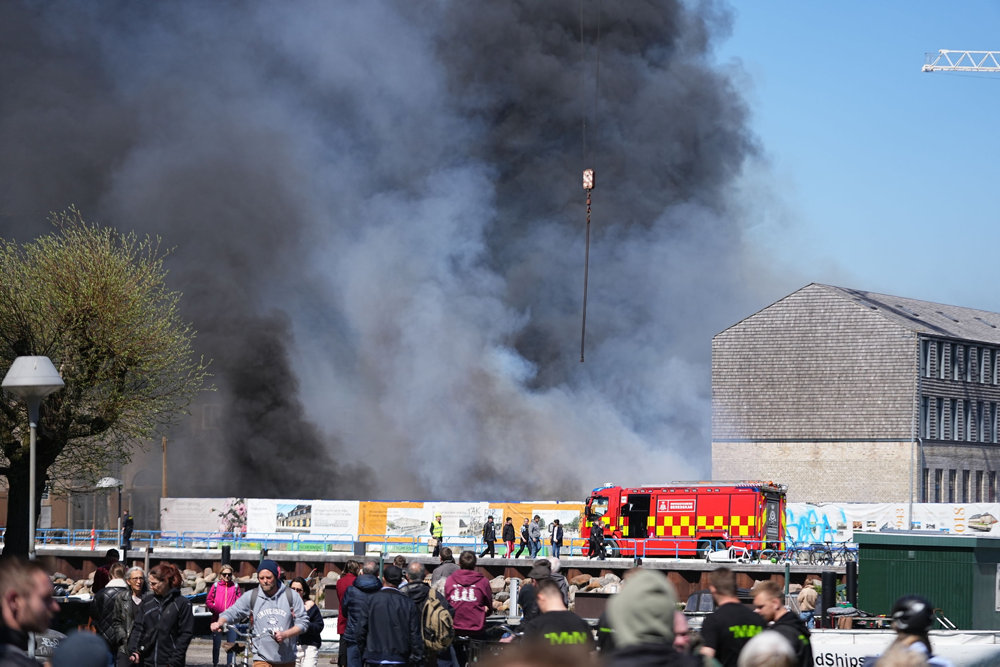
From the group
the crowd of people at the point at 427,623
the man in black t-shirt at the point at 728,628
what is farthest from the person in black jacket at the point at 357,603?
the man in black t-shirt at the point at 728,628

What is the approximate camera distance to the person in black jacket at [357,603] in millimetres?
11930

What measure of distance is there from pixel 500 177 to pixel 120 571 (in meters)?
64.8

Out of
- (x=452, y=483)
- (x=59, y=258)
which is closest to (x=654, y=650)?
(x=59, y=258)

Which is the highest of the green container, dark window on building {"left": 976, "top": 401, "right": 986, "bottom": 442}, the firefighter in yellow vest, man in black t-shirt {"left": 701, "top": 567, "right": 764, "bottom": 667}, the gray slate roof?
the gray slate roof

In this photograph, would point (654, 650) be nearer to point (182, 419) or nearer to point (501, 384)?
point (182, 419)

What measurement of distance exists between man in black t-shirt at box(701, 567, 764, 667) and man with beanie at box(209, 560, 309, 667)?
481cm

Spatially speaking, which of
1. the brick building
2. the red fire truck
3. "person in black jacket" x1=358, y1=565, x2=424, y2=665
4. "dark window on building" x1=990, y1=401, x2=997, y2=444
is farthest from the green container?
"dark window on building" x1=990, y1=401, x2=997, y2=444

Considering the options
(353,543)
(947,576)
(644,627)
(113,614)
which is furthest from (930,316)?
(644,627)

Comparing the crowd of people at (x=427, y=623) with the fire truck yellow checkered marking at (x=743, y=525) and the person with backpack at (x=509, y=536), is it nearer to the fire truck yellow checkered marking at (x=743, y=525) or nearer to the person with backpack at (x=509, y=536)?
the person with backpack at (x=509, y=536)

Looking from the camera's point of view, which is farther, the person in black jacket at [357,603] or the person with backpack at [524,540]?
the person with backpack at [524,540]

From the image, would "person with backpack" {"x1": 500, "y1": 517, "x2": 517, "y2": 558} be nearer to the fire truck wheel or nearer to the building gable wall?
the fire truck wheel

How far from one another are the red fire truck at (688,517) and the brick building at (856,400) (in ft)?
71.9

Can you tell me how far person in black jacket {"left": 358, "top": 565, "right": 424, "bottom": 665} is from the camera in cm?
1112

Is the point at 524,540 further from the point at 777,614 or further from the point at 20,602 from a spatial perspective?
the point at 20,602
